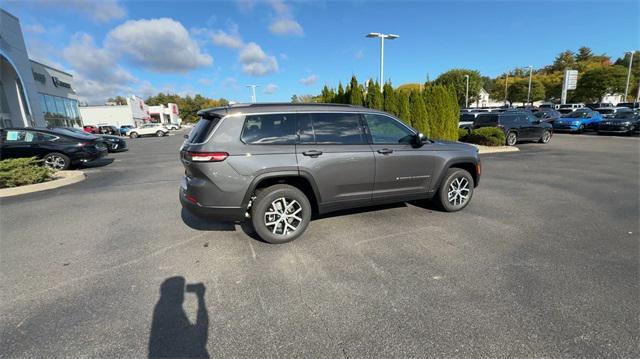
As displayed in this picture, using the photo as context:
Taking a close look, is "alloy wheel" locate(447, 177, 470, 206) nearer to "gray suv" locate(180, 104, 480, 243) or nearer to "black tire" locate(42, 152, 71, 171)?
"gray suv" locate(180, 104, 480, 243)

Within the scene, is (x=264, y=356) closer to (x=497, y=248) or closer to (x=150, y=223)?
(x=497, y=248)

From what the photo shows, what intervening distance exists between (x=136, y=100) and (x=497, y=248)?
6685 centimetres

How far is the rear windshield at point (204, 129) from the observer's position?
12.1 feet

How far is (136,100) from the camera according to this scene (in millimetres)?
57375

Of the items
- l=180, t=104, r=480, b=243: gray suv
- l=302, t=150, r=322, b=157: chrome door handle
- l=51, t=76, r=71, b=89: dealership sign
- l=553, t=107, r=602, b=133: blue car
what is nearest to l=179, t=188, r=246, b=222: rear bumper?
l=180, t=104, r=480, b=243: gray suv

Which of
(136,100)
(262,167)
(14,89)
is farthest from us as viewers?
(136,100)

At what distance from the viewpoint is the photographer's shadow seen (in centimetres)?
225

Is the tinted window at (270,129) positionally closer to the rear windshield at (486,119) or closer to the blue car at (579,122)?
the rear windshield at (486,119)

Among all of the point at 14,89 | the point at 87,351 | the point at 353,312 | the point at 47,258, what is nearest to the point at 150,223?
the point at 47,258

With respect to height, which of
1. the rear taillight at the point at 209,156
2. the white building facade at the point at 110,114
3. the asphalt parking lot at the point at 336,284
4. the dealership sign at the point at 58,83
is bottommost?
the asphalt parking lot at the point at 336,284

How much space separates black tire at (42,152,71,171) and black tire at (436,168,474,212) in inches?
436

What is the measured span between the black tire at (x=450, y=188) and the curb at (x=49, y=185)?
29.1 ft

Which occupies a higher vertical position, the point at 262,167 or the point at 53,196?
the point at 262,167

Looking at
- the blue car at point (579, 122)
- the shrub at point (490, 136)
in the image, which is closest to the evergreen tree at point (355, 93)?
the shrub at point (490, 136)
